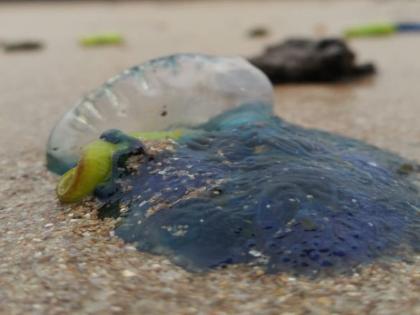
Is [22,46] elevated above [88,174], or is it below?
below

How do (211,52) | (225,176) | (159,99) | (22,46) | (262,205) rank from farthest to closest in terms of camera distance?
(22,46)
(211,52)
(159,99)
(225,176)
(262,205)

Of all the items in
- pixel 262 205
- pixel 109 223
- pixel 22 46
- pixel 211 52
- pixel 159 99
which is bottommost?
pixel 22 46

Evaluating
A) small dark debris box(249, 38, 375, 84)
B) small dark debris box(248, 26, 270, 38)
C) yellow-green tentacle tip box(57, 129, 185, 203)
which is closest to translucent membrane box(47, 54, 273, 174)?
yellow-green tentacle tip box(57, 129, 185, 203)

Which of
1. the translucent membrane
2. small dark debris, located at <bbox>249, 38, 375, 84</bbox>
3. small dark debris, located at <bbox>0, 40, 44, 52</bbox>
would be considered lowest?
small dark debris, located at <bbox>0, 40, 44, 52</bbox>

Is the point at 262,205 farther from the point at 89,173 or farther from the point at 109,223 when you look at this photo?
the point at 89,173

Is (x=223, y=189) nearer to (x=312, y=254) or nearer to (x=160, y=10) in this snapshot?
(x=312, y=254)

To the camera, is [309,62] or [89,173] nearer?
[89,173]

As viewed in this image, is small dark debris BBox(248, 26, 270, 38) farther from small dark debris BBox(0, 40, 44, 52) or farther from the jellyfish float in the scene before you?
the jellyfish float

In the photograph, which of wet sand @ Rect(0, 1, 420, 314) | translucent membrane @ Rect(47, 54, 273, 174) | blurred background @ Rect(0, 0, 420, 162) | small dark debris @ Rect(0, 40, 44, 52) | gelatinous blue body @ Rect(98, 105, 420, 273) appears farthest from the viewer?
small dark debris @ Rect(0, 40, 44, 52)

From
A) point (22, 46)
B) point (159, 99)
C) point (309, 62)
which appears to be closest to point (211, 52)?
point (309, 62)
